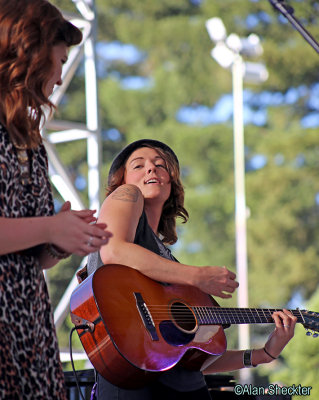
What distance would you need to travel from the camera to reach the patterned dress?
5.09 ft

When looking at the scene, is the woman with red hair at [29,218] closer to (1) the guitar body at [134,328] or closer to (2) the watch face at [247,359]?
(1) the guitar body at [134,328]

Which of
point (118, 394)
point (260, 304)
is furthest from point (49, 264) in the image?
point (260, 304)

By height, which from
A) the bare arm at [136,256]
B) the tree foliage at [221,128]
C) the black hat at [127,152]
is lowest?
the tree foliage at [221,128]

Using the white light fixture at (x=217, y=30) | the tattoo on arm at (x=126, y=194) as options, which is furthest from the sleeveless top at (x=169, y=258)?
the white light fixture at (x=217, y=30)

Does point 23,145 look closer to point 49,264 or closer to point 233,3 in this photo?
point 49,264

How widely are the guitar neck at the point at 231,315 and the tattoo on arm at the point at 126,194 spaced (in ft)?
1.54

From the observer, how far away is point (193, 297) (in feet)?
8.53

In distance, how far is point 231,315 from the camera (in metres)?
2.70

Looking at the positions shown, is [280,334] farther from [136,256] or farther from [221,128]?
[221,128]

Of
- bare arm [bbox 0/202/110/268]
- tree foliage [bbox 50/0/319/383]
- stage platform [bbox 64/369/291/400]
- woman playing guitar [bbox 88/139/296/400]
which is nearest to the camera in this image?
bare arm [bbox 0/202/110/268]

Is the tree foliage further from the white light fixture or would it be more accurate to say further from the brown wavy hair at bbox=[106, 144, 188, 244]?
the brown wavy hair at bbox=[106, 144, 188, 244]

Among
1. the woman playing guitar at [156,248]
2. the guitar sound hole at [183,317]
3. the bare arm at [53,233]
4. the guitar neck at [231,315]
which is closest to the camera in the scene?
the bare arm at [53,233]

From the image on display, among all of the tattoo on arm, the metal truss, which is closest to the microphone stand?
the tattoo on arm

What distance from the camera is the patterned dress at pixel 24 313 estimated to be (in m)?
1.55
